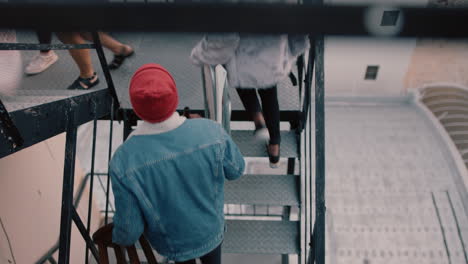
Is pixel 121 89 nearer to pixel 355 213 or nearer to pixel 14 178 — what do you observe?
pixel 14 178

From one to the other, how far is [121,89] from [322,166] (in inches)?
91.1

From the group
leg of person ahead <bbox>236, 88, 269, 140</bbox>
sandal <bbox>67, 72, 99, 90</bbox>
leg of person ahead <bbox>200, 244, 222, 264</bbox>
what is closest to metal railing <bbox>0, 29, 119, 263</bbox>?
leg of person ahead <bbox>200, 244, 222, 264</bbox>

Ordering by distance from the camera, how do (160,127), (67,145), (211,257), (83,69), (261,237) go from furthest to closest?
(83,69) < (261,237) < (67,145) < (211,257) < (160,127)

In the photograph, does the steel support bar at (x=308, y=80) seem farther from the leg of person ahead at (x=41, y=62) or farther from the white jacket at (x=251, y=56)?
the leg of person ahead at (x=41, y=62)

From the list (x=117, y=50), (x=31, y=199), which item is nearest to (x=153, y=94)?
(x=117, y=50)

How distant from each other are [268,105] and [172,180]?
4.17 ft

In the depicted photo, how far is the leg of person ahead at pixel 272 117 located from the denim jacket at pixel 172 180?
2.71 feet

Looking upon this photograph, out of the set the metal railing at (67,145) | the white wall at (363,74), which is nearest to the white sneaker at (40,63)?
the metal railing at (67,145)

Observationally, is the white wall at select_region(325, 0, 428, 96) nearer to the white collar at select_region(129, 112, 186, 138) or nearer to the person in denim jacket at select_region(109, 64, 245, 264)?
the person in denim jacket at select_region(109, 64, 245, 264)

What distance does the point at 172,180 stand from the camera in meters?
1.76

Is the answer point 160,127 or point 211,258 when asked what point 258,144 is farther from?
point 160,127

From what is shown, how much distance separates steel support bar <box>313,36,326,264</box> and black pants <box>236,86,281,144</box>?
0.39 metres

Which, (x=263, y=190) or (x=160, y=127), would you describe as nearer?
(x=160, y=127)

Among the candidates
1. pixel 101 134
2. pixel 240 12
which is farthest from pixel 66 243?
pixel 101 134
